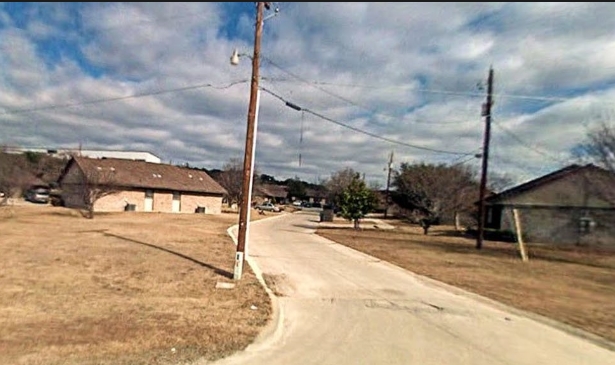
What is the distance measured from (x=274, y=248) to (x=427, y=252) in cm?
712

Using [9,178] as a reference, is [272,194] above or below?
below

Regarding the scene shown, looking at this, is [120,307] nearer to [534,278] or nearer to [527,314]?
[527,314]

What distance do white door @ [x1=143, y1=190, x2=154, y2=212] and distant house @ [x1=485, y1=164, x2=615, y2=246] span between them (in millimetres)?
30881

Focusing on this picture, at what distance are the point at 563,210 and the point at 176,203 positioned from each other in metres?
33.8

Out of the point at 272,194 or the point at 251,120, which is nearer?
the point at 251,120

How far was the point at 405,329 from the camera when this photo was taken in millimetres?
6758

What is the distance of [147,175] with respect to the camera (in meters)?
40.1

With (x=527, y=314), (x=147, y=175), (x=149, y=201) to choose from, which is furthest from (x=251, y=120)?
(x=147, y=175)

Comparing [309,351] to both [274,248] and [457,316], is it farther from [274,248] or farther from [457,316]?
[274,248]

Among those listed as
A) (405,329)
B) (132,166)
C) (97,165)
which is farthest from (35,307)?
(132,166)

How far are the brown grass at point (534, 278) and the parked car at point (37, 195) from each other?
135 ft

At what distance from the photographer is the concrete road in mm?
5441

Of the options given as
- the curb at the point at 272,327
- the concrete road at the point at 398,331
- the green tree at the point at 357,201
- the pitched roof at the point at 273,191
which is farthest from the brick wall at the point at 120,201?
the pitched roof at the point at 273,191

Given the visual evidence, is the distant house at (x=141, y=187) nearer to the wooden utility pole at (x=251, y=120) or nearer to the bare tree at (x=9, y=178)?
the bare tree at (x=9, y=178)
